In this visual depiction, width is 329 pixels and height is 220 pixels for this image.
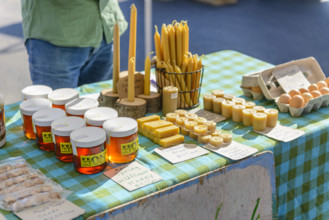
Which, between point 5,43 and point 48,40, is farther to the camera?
point 5,43

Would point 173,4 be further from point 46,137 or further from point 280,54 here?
point 46,137

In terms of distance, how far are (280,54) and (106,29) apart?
110 inches

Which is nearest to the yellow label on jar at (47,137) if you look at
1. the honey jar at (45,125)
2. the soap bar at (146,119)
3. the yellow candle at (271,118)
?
the honey jar at (45,125)

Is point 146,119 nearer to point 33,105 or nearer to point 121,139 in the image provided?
point 121,139

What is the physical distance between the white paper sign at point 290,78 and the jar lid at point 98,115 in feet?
2.61

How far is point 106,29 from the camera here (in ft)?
7.04

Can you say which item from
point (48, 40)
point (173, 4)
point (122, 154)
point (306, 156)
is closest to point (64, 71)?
point (48, 40)

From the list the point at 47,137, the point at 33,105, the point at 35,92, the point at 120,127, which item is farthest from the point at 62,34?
the point at 120,127

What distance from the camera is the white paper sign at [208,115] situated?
1.62 m

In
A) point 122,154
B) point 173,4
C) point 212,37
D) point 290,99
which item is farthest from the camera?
point 173,4

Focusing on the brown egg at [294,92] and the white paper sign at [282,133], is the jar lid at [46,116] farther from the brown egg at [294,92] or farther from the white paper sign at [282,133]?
the brown egg at [294,92]

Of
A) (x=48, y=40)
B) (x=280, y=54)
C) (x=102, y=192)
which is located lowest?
(x=280, y=54)

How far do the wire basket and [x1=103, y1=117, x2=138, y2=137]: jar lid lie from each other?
1.27ft

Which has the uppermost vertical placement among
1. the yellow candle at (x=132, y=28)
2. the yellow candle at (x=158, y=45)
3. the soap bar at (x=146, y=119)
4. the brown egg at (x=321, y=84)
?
the yellow candle at (x=132, y=28)
